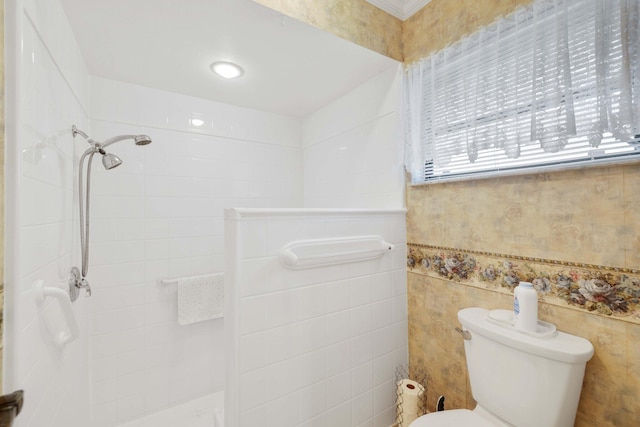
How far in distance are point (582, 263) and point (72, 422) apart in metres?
2.27

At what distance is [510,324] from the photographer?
3.43 ft

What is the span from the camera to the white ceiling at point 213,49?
3.88 ft

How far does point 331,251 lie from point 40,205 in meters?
1.08

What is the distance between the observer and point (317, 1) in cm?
132

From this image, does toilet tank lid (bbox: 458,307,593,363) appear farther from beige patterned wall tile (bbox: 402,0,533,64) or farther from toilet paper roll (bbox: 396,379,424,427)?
beige patterned wall tile (bbox: 402,0,533,64)

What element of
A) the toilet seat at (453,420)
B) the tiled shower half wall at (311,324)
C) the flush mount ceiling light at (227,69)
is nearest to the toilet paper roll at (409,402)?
the tiled shower half wall at (311,324)

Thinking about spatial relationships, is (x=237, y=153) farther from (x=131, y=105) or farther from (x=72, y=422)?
(x=72, y=422)

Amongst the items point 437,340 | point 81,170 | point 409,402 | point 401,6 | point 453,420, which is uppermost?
point 401,6

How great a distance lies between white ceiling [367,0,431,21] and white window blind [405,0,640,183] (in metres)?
0.38

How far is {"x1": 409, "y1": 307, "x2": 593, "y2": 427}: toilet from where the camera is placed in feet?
2.93

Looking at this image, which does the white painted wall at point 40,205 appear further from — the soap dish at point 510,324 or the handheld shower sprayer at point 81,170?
the soap dish at point 510,324

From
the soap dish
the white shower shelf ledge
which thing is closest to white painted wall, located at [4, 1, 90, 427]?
the white shower shelf ledge

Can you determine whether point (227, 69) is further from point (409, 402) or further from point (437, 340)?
point (409, 402)

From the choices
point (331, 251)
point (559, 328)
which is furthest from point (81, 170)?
point (559, 328)
